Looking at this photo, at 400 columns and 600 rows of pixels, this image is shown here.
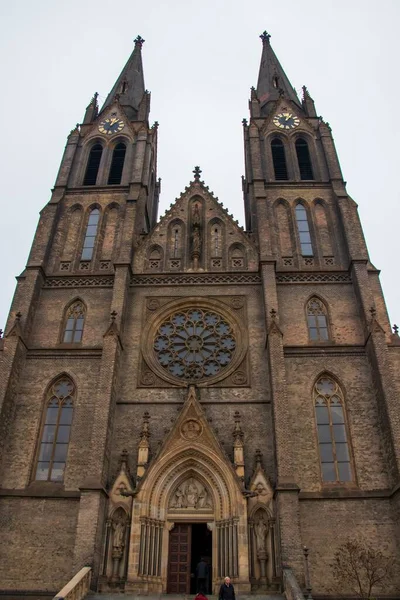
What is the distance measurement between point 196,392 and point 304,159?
16.3 metres

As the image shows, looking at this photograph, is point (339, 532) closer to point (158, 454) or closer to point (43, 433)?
point (158, 454)

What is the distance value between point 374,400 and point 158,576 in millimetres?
10116

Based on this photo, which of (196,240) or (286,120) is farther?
(286,120)

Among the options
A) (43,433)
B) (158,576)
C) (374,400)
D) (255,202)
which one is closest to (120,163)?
(255,202)

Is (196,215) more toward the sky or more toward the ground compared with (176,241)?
more toward the sky

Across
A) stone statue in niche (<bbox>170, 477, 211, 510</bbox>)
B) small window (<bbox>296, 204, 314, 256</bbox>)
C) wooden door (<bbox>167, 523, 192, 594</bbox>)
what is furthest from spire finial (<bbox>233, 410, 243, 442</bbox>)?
small window (<bbox>296, 204, 314, 256</bbox>)

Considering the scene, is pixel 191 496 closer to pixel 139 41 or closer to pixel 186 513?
pixel 186 513

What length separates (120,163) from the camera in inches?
1240

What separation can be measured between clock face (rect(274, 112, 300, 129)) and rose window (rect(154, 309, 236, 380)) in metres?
14.6

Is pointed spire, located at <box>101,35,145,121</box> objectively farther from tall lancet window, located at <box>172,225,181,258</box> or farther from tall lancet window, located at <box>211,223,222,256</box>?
tall lancet window, located at <box>211,223,222,256</box>

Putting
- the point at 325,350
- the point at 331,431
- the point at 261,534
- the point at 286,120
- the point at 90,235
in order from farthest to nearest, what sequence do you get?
the point at 286,120 → the point at 90,235 → the point at 325,350 → the point at 331,431 → the point at 261,534

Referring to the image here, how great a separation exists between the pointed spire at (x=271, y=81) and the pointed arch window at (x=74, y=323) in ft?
66.0

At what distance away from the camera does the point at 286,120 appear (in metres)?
32.9

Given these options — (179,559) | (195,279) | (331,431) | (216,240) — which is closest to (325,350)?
(331,431)
